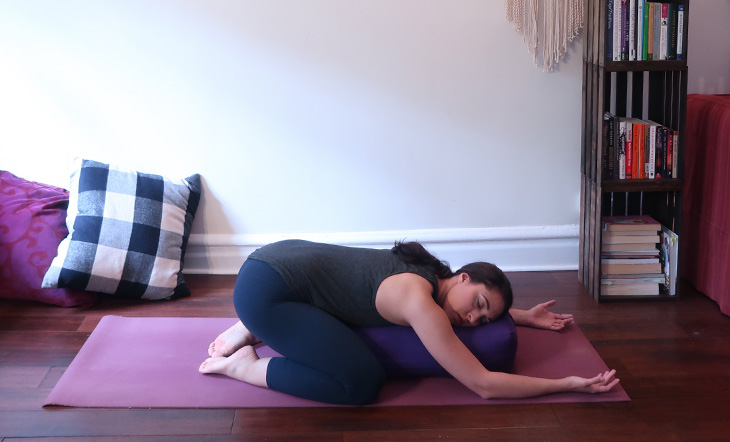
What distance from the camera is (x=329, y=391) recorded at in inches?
84.7

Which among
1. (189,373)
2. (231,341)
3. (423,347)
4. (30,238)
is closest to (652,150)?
(423,347)

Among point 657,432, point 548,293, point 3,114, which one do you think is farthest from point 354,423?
point 3,114

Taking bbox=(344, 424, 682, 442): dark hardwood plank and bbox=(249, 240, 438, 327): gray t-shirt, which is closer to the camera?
bbox=(344, 424, 682, 442): dark hardwood plank

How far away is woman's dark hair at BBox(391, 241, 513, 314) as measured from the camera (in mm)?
2172

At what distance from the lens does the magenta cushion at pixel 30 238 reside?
9.43 feet

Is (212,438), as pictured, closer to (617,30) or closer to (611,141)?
(611,141)

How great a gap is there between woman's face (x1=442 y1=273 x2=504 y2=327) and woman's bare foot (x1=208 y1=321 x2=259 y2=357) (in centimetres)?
64

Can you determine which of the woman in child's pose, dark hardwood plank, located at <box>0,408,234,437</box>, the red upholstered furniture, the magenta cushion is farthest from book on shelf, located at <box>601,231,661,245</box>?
the magenta cushion

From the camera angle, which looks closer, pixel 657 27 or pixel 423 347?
pixel 423 347

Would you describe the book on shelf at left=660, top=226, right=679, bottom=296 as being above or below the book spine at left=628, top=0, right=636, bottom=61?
below

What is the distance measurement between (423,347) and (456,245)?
1.04 metres

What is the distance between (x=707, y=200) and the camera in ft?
9.38

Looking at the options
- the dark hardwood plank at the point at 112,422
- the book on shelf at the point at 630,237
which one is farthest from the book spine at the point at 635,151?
the dark hardwood plank at the point at 112,422

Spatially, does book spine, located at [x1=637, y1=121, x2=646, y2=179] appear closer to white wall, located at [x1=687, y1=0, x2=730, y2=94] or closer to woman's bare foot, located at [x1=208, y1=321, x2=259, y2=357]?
white wall, located at [x1=687, y1=0, x2=730, y2=94]
